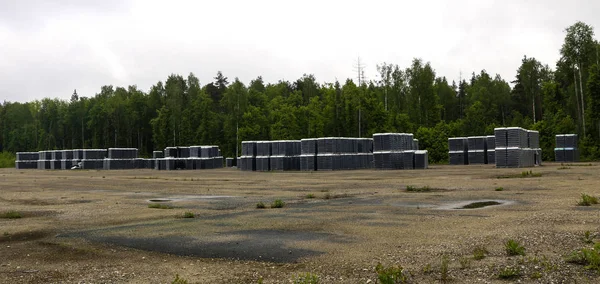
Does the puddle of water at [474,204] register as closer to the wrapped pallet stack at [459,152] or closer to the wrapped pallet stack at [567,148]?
the wrapped pallet stack at [459,152]

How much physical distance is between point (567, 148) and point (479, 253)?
5084 centimetres

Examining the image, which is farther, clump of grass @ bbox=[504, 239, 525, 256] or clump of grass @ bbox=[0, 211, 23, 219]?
clump of grass @ bbox=[0, 211, 23, 219]

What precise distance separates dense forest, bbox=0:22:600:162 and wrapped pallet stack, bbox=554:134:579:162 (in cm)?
587

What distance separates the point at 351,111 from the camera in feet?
237

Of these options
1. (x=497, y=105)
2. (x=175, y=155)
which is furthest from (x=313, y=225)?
(x=497, y=105)

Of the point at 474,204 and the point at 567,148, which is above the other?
the point at 567,148

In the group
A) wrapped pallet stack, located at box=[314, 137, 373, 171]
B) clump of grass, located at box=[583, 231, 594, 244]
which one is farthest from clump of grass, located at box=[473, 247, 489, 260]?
wrapped pallet stack, located at box=[314, 137, 373, 171]

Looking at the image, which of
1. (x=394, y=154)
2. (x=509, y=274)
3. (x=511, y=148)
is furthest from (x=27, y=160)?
(x=509, y=274)

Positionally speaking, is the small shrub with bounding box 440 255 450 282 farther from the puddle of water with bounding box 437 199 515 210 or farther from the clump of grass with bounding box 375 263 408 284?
the puddle of water with bounding box 437 199 515 210

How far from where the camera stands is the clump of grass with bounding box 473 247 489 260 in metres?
7.44

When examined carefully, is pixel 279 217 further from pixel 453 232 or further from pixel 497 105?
pixel 497 105

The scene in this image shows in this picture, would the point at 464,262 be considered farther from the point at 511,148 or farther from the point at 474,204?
the point at 511,148

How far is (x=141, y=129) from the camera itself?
110 meters

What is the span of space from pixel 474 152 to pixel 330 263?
4834 centimetres
